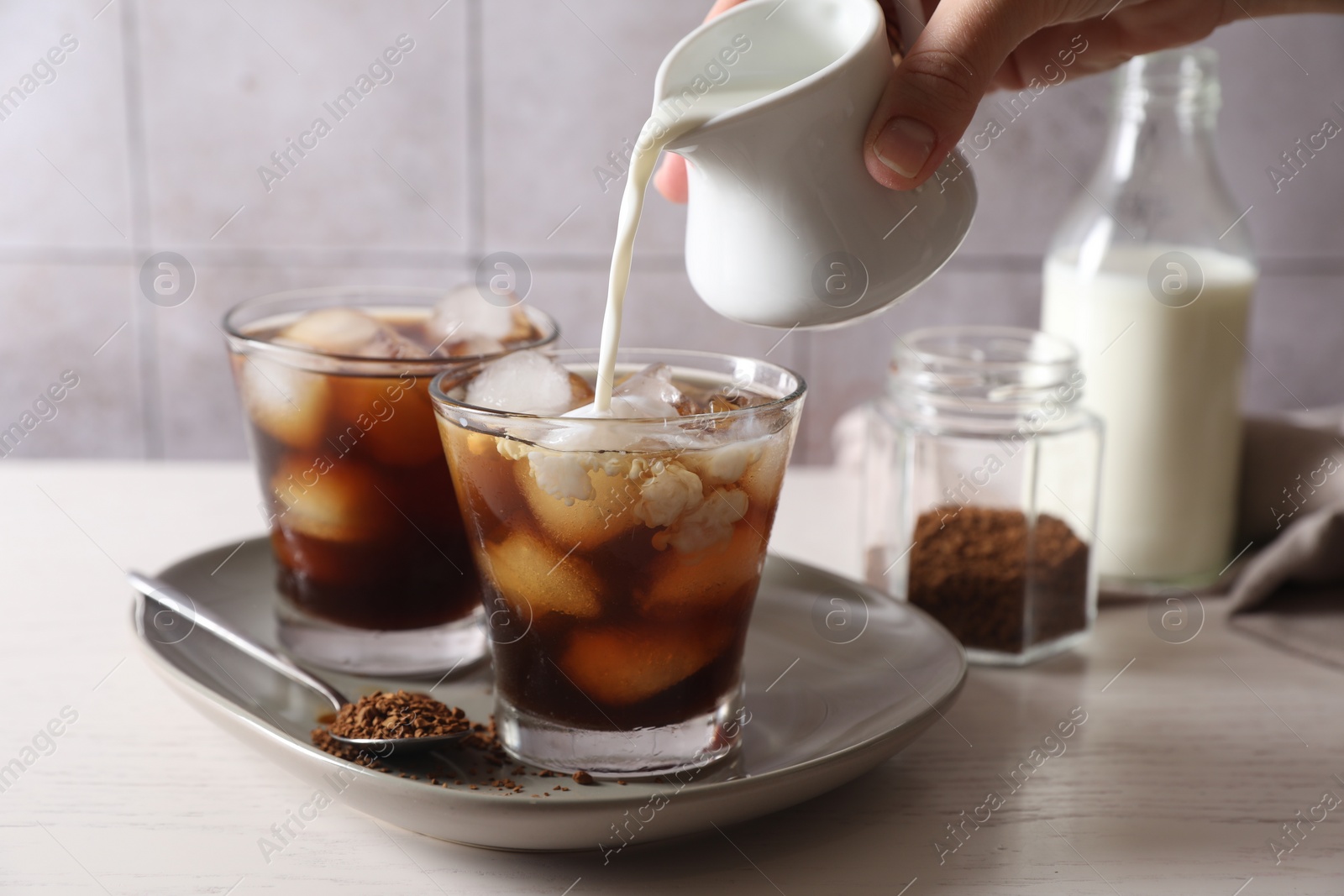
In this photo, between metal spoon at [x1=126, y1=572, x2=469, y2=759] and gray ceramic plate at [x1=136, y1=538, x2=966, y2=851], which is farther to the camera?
metal spoon at [x1=126, y1=572, x2=469, y2=759]

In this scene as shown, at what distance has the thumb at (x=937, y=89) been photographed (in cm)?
75

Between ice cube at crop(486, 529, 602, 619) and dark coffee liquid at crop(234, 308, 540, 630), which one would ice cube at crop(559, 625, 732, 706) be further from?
dark coffee liquid at crop(234, 308, 540, 630)

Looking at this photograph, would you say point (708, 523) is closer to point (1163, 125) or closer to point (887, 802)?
point (887, 802)

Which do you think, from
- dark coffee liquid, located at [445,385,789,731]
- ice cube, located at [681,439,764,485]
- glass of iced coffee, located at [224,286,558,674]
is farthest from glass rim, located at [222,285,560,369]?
ice cube, located at [681,439,764,485]

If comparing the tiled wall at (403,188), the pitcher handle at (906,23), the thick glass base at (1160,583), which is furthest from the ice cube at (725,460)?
the tiled wall at (403,188)

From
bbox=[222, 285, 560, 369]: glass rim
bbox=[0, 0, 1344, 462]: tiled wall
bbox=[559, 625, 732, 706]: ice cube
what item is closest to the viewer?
bbox=[559, 625, 732, 706]: ice cube

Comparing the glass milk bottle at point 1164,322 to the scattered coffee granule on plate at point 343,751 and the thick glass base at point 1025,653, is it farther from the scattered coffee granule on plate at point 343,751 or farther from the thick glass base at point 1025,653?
the scattered coffee granule on plate at point 343,751

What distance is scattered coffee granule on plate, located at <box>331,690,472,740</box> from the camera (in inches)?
32.7

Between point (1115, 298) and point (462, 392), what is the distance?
2.47ft

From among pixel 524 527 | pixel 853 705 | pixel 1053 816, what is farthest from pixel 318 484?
pixel 1053 816

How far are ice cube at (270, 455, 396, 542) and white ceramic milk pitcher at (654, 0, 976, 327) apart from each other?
1.09 ft

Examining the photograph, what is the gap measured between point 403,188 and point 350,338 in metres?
1.39

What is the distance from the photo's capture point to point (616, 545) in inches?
30.7

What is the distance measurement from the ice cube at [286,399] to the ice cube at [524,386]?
0.16 meters
